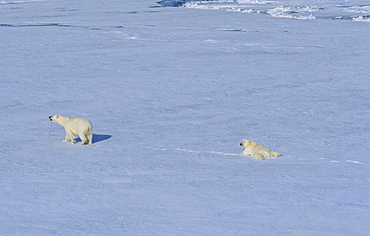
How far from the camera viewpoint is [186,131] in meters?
6.66

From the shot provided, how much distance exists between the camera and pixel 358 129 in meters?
6.72

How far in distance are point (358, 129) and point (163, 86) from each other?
3.42 m

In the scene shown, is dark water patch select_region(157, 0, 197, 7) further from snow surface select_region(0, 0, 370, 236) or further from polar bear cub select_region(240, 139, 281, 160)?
polar bear cub select_region(240, 139, 281, 160)

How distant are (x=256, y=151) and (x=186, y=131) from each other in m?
1.26

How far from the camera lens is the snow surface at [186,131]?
4.20 metres

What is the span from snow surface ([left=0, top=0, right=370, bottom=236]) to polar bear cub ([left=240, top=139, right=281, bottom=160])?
9 cm

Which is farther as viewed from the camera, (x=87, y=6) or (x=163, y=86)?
(x=87, y=6)

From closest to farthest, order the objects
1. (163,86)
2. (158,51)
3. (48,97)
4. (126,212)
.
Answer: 1. (126,212)
2. (48,97)
3. (163,86)
4. (158,51)

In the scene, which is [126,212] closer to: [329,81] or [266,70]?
[329,81]

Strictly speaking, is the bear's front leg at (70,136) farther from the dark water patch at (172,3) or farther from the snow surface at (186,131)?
the dark water patch at (172,3)

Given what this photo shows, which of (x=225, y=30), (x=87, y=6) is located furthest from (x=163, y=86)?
(x=87, y=6)

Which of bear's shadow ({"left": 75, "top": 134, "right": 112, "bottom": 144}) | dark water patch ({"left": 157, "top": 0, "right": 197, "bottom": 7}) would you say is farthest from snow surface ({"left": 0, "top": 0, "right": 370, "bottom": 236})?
dark water patch ({"left": 157, "top": 0, "right": 197, "bottom": 7})

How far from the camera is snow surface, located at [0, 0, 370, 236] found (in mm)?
4203

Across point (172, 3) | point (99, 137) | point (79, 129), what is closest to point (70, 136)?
point (79, 129)
